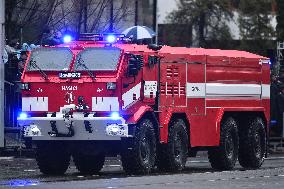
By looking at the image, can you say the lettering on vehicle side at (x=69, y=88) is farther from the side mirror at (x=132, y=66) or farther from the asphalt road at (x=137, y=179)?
the asphalt road at (x=137, y=179)

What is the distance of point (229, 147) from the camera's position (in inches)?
1148

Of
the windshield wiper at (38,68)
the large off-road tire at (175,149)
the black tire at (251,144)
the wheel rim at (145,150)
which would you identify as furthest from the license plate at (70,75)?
the black tire at (251,144)

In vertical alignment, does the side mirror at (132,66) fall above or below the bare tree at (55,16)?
below

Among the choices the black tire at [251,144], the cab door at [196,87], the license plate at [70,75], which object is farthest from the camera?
the black tire at [251,144]

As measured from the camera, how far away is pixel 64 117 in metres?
25.5

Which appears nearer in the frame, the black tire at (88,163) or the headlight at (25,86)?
the headlight at (25,86)

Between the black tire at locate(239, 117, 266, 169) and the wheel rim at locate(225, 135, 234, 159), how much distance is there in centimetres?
77

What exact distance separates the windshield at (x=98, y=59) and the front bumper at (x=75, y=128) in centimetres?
103

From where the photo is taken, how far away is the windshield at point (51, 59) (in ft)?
85.1

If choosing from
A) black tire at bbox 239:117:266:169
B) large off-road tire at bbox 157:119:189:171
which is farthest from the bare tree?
large off-road tire at bbox 157:119:189:171

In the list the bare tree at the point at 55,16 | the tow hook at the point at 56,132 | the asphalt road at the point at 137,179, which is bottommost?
the asphalt road at the point at 137,179

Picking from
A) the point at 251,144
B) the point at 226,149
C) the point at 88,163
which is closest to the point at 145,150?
the point at 88,163

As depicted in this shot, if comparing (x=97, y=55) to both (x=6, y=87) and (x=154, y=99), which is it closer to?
(x=154, y=99)

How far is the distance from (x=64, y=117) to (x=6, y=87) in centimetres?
939
